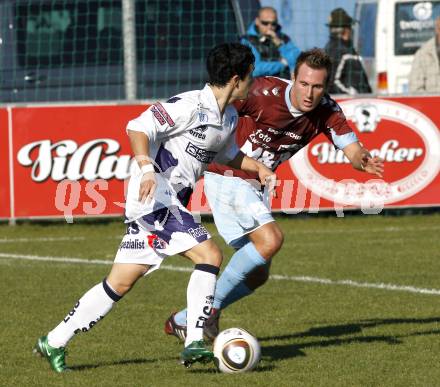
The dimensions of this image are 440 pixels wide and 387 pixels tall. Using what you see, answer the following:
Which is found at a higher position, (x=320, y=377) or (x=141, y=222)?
(x=141, y=222)

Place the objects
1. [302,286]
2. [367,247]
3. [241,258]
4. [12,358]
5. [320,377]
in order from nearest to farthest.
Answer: [320,377]
[12,358]
[241,258]
[302,286]
[367,247]

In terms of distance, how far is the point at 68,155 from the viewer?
13867 millimetres

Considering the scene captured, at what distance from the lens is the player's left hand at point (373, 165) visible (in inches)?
289

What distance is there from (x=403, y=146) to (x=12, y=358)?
312 inches

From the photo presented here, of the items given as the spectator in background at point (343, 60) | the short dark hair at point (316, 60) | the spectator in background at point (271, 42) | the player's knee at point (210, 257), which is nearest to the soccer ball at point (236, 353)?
the player's knee at point (210, 257)

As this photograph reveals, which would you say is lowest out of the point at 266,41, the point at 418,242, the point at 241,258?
the point at 418,242

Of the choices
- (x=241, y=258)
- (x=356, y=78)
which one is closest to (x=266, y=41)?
(x=356, y=78)

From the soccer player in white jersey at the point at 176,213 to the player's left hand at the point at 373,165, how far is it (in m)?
0.96

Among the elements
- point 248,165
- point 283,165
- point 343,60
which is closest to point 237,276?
point 248,165

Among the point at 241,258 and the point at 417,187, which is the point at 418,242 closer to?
the point at 417,187

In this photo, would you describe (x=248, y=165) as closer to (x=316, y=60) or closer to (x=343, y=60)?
(x=316, y=60)

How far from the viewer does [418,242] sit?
1274cm

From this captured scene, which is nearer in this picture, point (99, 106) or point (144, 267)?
point (144, 267)

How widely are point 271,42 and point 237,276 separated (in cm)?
686
